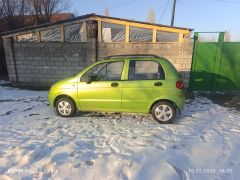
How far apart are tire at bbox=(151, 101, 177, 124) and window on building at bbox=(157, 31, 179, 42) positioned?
4.43 m

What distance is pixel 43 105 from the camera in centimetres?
666

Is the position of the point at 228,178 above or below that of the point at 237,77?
below

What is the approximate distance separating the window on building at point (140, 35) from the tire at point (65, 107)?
460 centimetres

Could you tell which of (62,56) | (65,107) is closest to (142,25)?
(62,56)

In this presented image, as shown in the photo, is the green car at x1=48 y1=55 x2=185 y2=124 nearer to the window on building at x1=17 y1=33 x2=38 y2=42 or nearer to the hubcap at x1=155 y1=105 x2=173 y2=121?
the hubcap at x1=155 y1=105 x2=173 y2=121

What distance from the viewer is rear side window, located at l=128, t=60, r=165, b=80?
4.91 metres

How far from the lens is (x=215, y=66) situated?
8688 millimetres

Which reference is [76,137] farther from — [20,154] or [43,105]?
[43,105]

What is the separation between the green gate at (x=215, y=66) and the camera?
847cm

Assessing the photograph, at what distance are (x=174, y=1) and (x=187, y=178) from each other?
50.8 ft

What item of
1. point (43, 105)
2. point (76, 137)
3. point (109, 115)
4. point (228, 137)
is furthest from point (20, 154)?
point (228, 137)

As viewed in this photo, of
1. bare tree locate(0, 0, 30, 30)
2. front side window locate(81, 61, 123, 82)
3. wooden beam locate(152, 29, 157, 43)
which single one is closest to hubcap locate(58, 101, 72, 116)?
front side window locate(81, 61, 123, 82)

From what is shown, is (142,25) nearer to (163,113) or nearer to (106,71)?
(106,71)

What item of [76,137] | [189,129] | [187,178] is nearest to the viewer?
[187,178]
